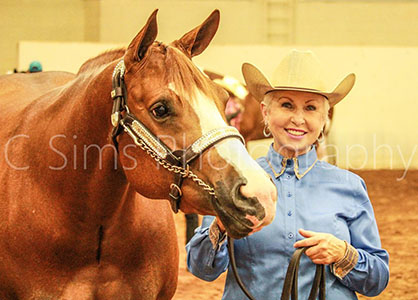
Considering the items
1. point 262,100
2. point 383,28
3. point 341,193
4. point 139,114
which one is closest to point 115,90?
point 139,114

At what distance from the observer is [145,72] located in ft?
6.31

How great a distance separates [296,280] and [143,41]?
0.95 meters

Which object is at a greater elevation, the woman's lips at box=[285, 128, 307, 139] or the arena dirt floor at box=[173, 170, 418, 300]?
the woman's lips at box=[285, 128, 307, 139]

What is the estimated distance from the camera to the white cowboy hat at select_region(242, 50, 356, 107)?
2.09 m

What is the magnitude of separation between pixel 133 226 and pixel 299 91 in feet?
2.76

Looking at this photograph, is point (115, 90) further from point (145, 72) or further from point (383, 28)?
point (383, 28)

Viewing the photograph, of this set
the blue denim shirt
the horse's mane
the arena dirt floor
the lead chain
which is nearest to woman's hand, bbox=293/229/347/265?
the blue denim shirt

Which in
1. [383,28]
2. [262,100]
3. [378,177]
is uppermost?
[383,28]

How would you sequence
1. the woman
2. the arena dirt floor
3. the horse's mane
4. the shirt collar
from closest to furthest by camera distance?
the woman
the shirt collar
the horse's mane
the arena dirt floor

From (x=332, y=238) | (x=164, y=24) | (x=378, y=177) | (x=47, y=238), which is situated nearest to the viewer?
(x=332, y=238)

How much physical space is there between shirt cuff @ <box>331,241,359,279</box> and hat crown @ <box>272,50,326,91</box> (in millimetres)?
581

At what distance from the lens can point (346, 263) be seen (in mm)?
1899

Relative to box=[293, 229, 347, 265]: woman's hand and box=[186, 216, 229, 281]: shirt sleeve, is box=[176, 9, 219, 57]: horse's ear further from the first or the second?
box=[293, 229, 347, 265]: woman's hand

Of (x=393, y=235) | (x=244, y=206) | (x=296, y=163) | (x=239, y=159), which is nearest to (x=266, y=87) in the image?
(x=296, y=163)
